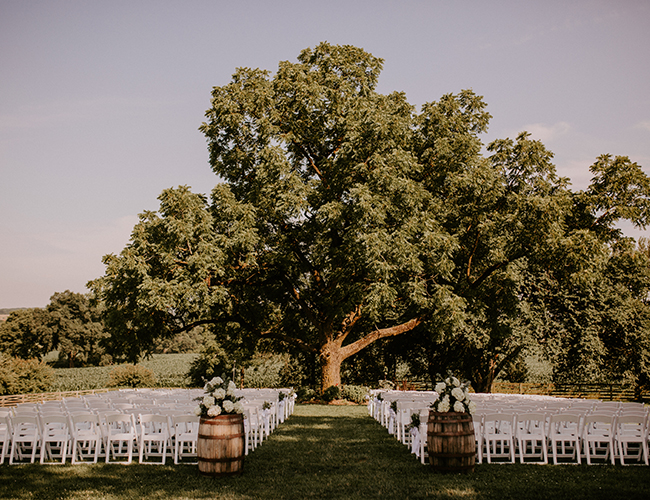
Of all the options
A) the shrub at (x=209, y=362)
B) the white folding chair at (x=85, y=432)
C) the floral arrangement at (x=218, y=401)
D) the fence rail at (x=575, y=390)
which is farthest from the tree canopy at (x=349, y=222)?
the floral arrangement at (x=218, y=401)

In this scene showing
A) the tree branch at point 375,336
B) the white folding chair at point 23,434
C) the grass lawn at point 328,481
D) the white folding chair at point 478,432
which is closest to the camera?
the grass lawn at point 328,481

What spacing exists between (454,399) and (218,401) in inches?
140

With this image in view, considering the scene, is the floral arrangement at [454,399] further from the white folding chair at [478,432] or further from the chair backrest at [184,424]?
the chair backrest at [184,424]

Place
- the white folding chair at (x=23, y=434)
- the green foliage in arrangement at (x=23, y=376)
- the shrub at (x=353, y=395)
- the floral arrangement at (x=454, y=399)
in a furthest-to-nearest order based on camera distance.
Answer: the green foliage in arrangement at (x=23, y=376)
the shrub at (x=353, y=395)
the white folding chair at (x=23, y=434)
the floral arrangement at (x=454, y=399)

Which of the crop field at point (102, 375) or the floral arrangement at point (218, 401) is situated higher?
the floral arrangement at point (218, 401)

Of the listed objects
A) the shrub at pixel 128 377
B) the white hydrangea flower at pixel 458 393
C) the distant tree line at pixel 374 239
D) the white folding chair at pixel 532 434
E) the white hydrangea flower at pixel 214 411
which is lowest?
the shrub at pixel 128 377

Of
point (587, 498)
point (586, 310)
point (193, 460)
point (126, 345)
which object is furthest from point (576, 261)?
point (126, 345)

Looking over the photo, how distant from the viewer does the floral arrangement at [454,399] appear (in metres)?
7.53

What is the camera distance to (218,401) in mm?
7633

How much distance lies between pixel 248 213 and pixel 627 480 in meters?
15.0

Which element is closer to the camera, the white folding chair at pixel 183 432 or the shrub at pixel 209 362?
the white folding chair at pixel 183 432

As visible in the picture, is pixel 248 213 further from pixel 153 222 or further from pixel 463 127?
pixel 463 127

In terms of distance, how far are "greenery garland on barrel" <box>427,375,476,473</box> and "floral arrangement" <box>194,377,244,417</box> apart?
9.53 ft

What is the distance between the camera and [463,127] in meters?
23.1
